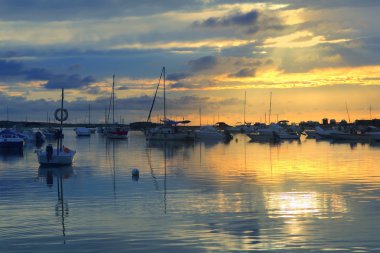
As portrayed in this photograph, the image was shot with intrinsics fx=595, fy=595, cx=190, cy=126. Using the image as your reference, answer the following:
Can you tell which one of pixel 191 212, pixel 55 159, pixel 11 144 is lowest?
pixel 191 212

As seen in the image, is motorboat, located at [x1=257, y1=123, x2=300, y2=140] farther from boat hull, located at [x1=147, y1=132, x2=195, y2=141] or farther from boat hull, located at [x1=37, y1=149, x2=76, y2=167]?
boat hull, located at [x1=37, y1=149, x2=76, y2=167]

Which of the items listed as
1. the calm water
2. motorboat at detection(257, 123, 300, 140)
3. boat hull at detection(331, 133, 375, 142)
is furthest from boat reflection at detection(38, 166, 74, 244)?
motorboat at detection(257, 123, 300, 140)

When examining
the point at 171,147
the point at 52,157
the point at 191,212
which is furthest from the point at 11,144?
the point at 191,212

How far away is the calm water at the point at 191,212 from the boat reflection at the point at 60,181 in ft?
0.16

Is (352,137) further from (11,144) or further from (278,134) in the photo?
(11,144)

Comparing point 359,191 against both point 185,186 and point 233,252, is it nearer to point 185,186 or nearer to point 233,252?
point 185,186

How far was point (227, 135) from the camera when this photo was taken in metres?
117

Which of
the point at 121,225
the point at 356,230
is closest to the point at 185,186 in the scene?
the point at 121,225

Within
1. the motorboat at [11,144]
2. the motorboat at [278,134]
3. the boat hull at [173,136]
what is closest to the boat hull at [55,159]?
the motorboat at [11,144]

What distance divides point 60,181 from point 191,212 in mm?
14861

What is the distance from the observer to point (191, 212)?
22984mm

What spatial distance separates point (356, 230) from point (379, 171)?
77.1ft

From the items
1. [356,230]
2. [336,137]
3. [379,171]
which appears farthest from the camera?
[336,137]

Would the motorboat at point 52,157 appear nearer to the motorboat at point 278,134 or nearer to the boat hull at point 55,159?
the boat hull at point 55,159
